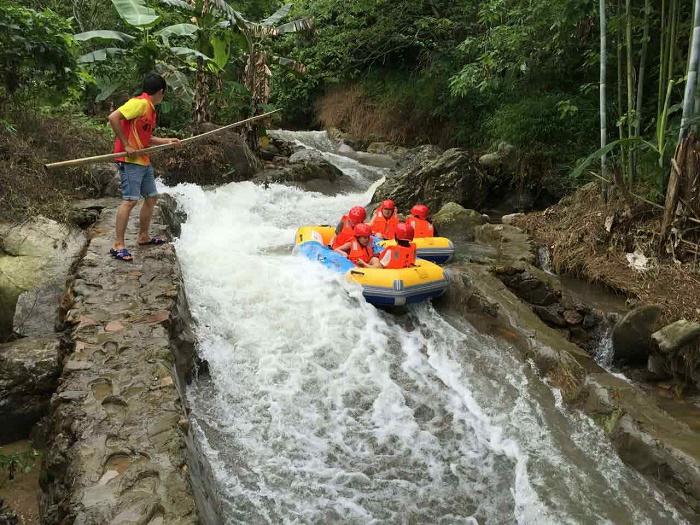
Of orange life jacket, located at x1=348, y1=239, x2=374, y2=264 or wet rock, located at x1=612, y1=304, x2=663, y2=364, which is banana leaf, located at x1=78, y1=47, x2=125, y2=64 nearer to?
orange life jacket, located at x1=348, y1=239, x2=374, y2=264

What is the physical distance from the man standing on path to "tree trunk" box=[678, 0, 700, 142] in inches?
195

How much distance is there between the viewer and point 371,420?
4371 millimetres

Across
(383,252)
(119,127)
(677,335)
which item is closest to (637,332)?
(677,335)

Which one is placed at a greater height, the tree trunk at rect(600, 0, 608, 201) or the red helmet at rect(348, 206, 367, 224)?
the tree trunk at rect(600, 0, 608, 201)

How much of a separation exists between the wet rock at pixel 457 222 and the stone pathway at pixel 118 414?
5.52 m

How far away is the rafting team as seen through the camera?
21.0ft

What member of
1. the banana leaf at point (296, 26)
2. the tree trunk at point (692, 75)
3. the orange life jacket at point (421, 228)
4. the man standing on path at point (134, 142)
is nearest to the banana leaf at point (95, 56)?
the banana leaf at point (296, 26)

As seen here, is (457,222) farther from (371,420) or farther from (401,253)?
(371,420)

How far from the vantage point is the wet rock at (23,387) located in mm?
3643

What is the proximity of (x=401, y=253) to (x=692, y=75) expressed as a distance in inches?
134

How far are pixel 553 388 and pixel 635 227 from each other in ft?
9.41

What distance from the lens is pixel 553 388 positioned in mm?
4902

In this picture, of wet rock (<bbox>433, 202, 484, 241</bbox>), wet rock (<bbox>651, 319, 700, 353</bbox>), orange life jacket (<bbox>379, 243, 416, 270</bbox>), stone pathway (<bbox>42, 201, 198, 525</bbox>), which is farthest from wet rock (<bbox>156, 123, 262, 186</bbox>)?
wet rock (<bbox>651, 319, 700, 353</bbox>)

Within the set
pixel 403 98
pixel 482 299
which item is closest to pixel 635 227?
pixel 482 299
